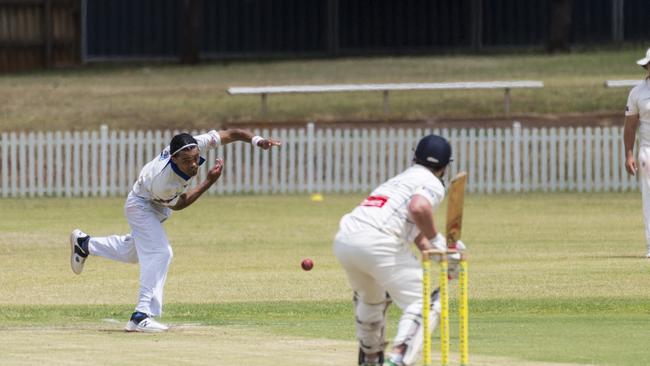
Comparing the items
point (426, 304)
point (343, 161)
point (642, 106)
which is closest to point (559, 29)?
point (343, 161)

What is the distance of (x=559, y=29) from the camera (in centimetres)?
4203

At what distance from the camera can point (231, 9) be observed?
43000 millimetres

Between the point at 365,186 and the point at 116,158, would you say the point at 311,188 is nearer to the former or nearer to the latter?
the point at 365,186

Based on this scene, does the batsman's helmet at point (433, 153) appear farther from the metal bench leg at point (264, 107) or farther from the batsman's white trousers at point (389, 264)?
the metal bench leg at point (264, 107)

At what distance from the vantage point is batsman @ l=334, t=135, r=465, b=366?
920cm

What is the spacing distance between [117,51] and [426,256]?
35.8m

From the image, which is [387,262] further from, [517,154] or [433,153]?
[517,154]

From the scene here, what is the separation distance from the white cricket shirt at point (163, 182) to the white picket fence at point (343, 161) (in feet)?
50.9

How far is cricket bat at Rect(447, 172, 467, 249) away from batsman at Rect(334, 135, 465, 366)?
0.08 meters

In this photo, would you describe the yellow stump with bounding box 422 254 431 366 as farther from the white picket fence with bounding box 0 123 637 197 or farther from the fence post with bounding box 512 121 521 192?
the fence post with bounding box 512 121 521 192

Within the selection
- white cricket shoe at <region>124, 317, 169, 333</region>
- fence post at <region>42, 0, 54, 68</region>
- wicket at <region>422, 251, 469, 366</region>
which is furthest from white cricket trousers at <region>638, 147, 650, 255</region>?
fence post at <region>42, 0, 54, 68</region>

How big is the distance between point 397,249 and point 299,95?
1039 inches

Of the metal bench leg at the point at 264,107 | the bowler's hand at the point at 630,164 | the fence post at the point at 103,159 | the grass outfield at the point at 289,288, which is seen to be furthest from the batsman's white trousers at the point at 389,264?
the metal bench leg at the point at 264,107

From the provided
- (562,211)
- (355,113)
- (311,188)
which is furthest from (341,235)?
(355,113)
